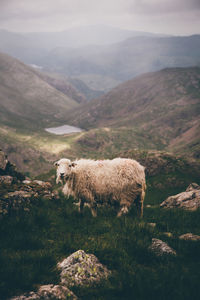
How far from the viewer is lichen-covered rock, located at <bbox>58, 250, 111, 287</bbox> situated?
4.74 meters

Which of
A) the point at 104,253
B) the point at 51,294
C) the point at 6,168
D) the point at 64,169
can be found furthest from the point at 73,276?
the point at 6,168

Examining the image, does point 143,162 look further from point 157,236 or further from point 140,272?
point 140,272

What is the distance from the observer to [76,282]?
185 inches

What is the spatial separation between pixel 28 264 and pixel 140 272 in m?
2.85

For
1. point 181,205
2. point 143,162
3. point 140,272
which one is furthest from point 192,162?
point 140,272

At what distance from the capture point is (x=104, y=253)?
579 cm

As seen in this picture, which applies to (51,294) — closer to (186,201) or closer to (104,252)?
(104,252)

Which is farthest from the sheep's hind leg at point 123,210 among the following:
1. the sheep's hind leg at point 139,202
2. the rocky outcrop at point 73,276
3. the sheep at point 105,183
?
the rocky outcrop at point 73,276

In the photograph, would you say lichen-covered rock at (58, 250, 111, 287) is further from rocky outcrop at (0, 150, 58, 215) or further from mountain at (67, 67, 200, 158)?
mountain at (67, 67, 200, 158)

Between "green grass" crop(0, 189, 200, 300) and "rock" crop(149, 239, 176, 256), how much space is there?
167mm

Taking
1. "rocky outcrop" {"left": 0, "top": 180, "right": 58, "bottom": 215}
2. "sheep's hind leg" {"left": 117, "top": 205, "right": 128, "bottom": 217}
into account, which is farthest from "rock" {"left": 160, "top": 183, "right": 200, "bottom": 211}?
"rocky outcrop" {"left": 0, "top": 180, "right": 58, "bottom": 215}

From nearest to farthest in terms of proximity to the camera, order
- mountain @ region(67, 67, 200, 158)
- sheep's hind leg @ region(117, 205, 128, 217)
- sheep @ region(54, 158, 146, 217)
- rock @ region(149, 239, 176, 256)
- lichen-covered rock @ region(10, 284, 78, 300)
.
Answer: lichen-covered rock @ region(10, 284, 78, 300)
rock @ region(149, 239, 176, 256)
sheep's hind leg @ region(117, 205, 128, 217)
sheep @ region(54, 158, 146, 217)
mountain @ region(67, 67, 200, 158)

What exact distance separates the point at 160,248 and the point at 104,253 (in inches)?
65.8

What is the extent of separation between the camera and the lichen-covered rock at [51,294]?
400 cm
